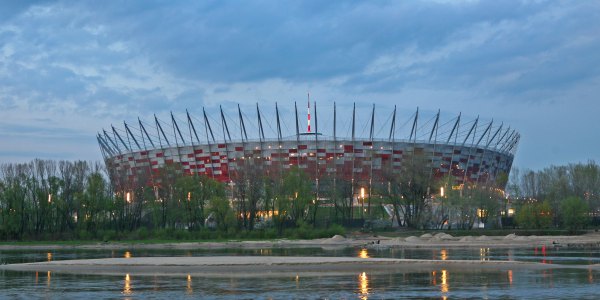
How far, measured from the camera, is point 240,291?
30016mm

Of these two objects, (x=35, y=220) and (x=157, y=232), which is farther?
(x=35, y=220)

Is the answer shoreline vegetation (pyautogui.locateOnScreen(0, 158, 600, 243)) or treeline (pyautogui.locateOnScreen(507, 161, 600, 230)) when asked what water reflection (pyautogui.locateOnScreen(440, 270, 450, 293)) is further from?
treeline (pyautogui.locateOnScreen(507, 161, 600, 230))

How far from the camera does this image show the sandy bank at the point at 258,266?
131 feet

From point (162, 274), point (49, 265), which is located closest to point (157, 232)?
point (49, 265)

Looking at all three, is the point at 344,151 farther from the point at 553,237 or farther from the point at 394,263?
A: the point at 394,263

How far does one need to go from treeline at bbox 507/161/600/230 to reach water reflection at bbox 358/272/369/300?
60.6 meters

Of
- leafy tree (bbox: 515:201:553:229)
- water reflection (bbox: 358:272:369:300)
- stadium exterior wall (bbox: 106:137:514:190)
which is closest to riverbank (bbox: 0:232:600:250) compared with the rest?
leafy tree (bbox: 515:201:553:229)

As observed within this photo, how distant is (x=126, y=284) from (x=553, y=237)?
58.9m

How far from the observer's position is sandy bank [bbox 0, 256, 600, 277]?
39.9 m

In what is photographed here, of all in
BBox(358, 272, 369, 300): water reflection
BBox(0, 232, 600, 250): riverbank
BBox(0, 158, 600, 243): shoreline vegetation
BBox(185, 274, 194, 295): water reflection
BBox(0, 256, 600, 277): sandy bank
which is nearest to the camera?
BBox(358, 272, 369, 300): water reflection

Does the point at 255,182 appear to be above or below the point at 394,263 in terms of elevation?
above

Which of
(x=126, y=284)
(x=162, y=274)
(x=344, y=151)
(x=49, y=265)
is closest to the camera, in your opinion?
(x=126, y=284)

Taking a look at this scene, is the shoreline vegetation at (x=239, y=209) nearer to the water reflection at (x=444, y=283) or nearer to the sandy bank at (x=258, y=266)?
the sandy bank at (x=258, y=266)

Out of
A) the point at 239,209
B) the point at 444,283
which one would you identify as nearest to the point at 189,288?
the point at 444,283
